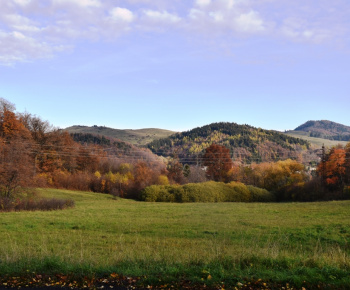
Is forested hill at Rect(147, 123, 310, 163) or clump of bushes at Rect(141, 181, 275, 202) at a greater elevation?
forested hill at Rect(147, 123, 310, 163)

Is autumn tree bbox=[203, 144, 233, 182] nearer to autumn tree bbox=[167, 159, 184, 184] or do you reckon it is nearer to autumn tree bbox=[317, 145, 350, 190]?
autumn tree bbox=[167, 159, 184, 184]

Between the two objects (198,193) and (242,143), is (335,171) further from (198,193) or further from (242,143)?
(242,143)

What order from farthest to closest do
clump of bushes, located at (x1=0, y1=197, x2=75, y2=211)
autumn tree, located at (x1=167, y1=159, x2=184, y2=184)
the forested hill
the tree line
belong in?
1. the forested hill
2. autumn tree, located at (x1=167, y1=159, x2=184, y2=184)
3. the tree line
4. clump of bushes, located at (x1=0, y1=197, x2=75, y2=211)

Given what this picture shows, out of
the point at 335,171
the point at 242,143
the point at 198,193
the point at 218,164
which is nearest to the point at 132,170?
the point at 218,164

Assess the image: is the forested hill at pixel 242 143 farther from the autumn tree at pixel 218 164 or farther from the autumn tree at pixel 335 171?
the autumn tree at pixel 335 171

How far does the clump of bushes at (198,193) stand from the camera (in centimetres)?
5469

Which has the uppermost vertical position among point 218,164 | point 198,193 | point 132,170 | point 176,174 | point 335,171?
point 218,164

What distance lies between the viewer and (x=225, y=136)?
18625 centimetres

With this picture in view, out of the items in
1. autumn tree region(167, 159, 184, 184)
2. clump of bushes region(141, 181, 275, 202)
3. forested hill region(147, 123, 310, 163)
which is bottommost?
clump of bushes region(141, 181, 275, 202)

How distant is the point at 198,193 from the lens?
55.0 meters

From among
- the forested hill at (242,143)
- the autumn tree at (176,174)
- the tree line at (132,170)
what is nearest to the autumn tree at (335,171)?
the tree line at (132,170)

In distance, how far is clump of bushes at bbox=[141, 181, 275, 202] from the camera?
54688 millimetres

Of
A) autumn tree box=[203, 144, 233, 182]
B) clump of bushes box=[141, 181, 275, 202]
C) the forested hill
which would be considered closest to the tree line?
autumn tree box=[203, 144, 233, 182]

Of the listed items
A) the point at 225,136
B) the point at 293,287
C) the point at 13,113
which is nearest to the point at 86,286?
the point at 293,287
